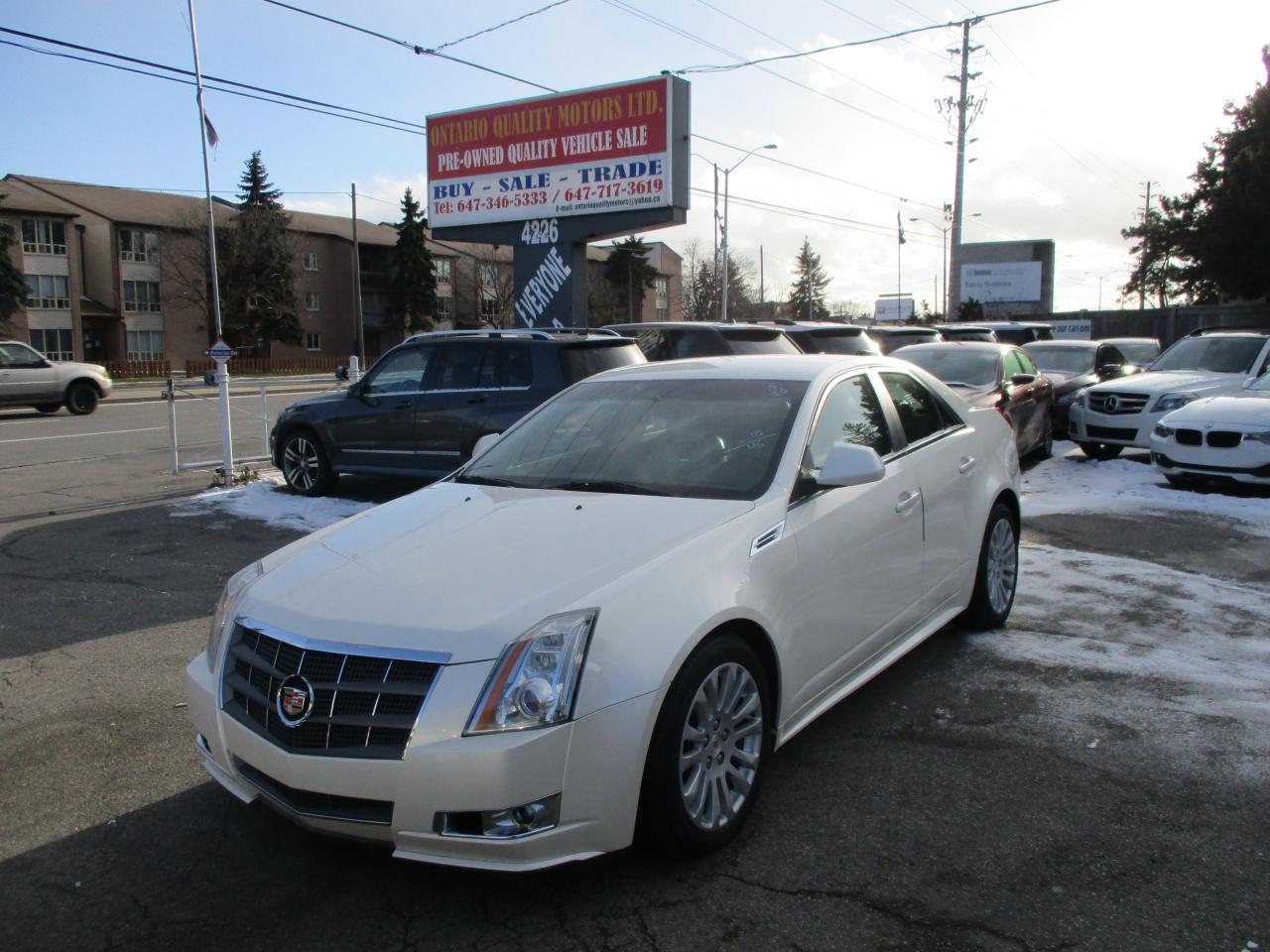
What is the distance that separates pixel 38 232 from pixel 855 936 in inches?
2394

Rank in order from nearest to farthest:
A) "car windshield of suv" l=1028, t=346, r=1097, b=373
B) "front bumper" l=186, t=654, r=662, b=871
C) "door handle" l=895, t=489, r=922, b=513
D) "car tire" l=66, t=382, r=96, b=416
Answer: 1. "front bumper" l=186, t=654, r=662, b=871
2. "door handle" l=895, t=489, r=922, b=513
3. "car windshield of suv" l=1028, t=346, r=1097, b=373
4. "car tire" l=66, t=382, r=96, b=416

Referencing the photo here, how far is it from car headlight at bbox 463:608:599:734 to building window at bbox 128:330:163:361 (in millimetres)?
61849

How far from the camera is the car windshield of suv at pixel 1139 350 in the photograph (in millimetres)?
19797

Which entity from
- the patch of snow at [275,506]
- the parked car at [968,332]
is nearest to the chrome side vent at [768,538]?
the patch of snow at [275,506]

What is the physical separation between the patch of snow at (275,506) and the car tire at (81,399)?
13.1m

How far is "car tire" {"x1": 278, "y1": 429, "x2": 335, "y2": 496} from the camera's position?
35.1ft

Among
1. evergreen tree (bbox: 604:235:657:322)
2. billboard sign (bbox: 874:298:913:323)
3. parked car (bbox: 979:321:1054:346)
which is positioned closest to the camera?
parked car (bbox: 979:321:1054:346)

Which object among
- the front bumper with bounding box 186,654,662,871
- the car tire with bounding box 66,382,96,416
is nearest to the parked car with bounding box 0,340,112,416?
the car tire with bounding box 66,382,96,416

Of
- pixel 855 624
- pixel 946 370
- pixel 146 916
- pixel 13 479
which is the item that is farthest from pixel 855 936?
pixel 13 479

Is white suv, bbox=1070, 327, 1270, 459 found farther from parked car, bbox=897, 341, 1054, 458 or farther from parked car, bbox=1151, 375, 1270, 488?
parked car, bbox=1151, 375, 1270, 488

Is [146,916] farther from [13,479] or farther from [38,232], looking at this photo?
[38,232]

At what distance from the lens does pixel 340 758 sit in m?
2.85

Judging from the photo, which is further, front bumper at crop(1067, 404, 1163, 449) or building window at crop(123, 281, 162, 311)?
building window at crop(123, 281, 162, 311)

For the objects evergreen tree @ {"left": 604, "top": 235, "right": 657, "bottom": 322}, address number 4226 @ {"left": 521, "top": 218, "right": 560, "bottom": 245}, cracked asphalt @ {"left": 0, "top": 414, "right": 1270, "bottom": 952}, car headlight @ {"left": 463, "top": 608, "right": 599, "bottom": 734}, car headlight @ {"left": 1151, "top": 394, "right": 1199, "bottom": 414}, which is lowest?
cracked asphalt @ {"left": 0, "top": 414, "right": 1270, "bottom": 952}
